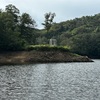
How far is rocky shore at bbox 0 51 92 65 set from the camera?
8812cm

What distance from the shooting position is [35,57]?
93188mm

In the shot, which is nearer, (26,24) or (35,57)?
(35,57)

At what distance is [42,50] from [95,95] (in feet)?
220

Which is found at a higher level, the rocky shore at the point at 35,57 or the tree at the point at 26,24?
the tree at the point at 26,24

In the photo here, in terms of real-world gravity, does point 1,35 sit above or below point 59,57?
above

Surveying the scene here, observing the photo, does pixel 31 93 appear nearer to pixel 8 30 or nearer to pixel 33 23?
pixel 8 30

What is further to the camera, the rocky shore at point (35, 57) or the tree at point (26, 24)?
the tree at point (26, 24)

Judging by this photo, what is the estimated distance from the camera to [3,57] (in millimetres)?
88500

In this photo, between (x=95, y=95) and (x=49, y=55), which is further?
(x=49, y=55)

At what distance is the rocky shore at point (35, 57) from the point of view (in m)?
88.1

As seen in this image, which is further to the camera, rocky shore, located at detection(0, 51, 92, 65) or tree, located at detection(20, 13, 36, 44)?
tree, located at detection(20, 13, 36, 44)

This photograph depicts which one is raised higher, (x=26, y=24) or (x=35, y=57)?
(x=26, y=24)

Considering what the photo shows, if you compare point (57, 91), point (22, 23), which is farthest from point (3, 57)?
point (57, 91)

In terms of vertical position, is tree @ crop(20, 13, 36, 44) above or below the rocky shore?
above
